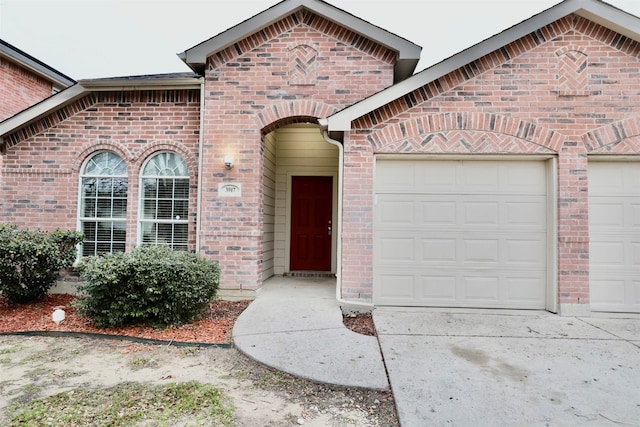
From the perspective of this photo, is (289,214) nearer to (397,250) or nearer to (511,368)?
(397,250)

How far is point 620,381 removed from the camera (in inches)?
132

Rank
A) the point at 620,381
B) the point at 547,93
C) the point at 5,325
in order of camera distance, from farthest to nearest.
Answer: the point at 547,93 → the point at 5,325 → the point at 620,381

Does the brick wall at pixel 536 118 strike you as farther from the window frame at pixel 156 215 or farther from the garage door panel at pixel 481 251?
the window frame at pixel 156 215

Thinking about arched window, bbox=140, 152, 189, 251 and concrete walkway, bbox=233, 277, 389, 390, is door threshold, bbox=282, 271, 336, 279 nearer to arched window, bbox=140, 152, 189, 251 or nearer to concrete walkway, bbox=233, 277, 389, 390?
concrete walkway, bbox=233, 277, 389, 390

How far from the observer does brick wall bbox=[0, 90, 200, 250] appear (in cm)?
675

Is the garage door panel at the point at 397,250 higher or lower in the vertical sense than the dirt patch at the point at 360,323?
higher

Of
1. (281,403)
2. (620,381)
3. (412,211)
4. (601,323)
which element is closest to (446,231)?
(412,211)

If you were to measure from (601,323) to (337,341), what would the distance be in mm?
3848

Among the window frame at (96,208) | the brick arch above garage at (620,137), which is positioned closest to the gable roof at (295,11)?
the window frame at (96,208)

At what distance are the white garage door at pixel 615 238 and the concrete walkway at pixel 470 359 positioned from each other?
358 mm

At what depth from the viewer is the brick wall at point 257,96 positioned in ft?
20.9

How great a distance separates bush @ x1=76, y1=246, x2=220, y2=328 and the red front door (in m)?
3.62

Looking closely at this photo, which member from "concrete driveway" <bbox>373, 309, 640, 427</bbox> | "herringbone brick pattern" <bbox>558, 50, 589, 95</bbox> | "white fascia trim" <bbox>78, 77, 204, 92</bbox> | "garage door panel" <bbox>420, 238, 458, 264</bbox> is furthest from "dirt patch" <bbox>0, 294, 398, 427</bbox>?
"herringbone brick pattern" <bbox>558, 50, 589, 95</bbox>

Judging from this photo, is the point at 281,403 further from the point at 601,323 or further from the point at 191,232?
the point at 601,323
